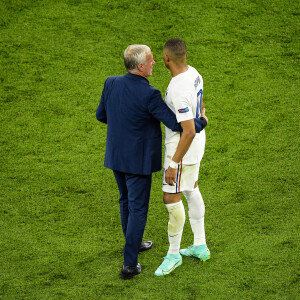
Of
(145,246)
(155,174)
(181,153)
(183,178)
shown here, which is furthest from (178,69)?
(155,174)

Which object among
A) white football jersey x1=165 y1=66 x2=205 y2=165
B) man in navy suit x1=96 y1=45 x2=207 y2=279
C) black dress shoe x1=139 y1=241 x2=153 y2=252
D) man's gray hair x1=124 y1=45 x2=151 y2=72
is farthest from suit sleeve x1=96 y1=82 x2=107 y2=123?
black dress shoe x1=139 y1=241 x2=153 y2=252

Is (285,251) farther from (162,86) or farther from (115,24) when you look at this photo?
(115,24)

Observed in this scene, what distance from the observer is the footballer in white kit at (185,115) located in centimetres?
322

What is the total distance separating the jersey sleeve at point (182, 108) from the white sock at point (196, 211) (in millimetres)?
635

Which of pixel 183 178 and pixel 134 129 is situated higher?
pixel 134 129

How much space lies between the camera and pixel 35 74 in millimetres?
6801

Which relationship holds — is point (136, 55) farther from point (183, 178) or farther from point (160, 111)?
point (183, 178)

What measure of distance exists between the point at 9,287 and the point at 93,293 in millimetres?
588

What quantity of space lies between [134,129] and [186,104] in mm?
386

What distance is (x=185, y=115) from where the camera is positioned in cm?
320

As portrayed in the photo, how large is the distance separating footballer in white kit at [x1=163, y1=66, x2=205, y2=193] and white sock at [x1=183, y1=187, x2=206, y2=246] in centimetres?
10

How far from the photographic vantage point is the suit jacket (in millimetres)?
3252

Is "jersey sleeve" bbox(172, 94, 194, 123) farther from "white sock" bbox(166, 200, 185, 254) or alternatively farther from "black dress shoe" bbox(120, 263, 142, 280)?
"black dress shoe" bbox(120, 263, 142, 280)

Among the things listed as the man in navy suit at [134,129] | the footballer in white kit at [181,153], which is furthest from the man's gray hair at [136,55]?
the footballer in white kit at [181,153]
